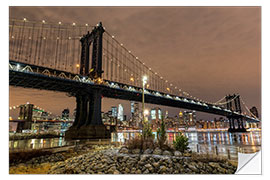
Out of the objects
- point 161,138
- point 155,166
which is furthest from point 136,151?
point 155,166

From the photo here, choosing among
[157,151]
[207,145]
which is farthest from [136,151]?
[207,145]

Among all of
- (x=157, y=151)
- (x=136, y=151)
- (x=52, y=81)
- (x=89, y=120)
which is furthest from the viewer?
(x=89, y=120)

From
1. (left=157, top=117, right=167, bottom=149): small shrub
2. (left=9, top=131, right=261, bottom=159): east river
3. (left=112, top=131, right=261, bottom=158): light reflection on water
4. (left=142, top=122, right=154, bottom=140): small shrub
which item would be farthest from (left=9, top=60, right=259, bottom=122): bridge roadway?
(left=157, top=117, right=167, bottom=149): small shrub

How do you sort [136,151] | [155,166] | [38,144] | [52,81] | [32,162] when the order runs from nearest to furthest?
[155,166] → [136,151] → [32,162] → [38,144] → [52,81]

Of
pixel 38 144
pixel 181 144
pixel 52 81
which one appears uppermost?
pixel 52 81

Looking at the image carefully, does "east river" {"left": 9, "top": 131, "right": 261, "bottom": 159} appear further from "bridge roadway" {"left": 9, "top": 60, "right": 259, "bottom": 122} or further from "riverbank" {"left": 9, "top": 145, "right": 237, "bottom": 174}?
"bridge roadway" {"left": 9, "top": 60, "right": 259, "bottom": 122}

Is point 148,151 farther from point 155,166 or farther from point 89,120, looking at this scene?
point 89,120

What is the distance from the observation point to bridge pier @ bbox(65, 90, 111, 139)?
27859 millimetres

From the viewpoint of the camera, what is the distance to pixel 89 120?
2970 centimetres

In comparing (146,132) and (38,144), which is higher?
→ (146,132)

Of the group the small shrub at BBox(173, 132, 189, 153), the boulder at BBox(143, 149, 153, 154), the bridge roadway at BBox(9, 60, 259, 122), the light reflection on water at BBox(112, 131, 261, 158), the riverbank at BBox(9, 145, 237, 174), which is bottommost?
the light reflection on water at BBox(112, 131, 261, 158)

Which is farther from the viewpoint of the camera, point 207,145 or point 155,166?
point 207,145
